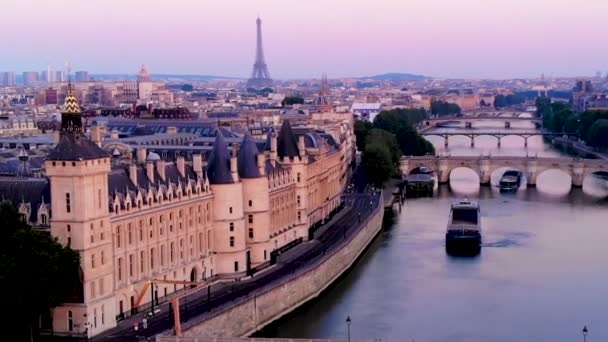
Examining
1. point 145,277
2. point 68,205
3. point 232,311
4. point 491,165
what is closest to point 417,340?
point 232,311

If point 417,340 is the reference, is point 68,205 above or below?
above

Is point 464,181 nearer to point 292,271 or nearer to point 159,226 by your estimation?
point 292,271

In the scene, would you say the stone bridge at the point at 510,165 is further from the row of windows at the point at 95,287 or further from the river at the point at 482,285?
the row of windows at the point at 95,287

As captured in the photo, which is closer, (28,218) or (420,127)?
(28,218)

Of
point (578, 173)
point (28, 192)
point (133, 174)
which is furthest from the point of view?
point (578, 173)

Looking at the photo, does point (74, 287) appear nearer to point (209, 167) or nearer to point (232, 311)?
point (232, 311)

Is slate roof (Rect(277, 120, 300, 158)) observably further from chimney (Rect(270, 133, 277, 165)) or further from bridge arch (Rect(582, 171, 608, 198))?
bridge arch (Rect(582, 171, 608, 198))

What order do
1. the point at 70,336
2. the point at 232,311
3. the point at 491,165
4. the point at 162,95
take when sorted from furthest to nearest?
the point at 162,95, the point at 491,165, the point at 232,311, the point at 70,336

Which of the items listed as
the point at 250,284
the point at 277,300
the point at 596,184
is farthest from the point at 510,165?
the point at 277,300
